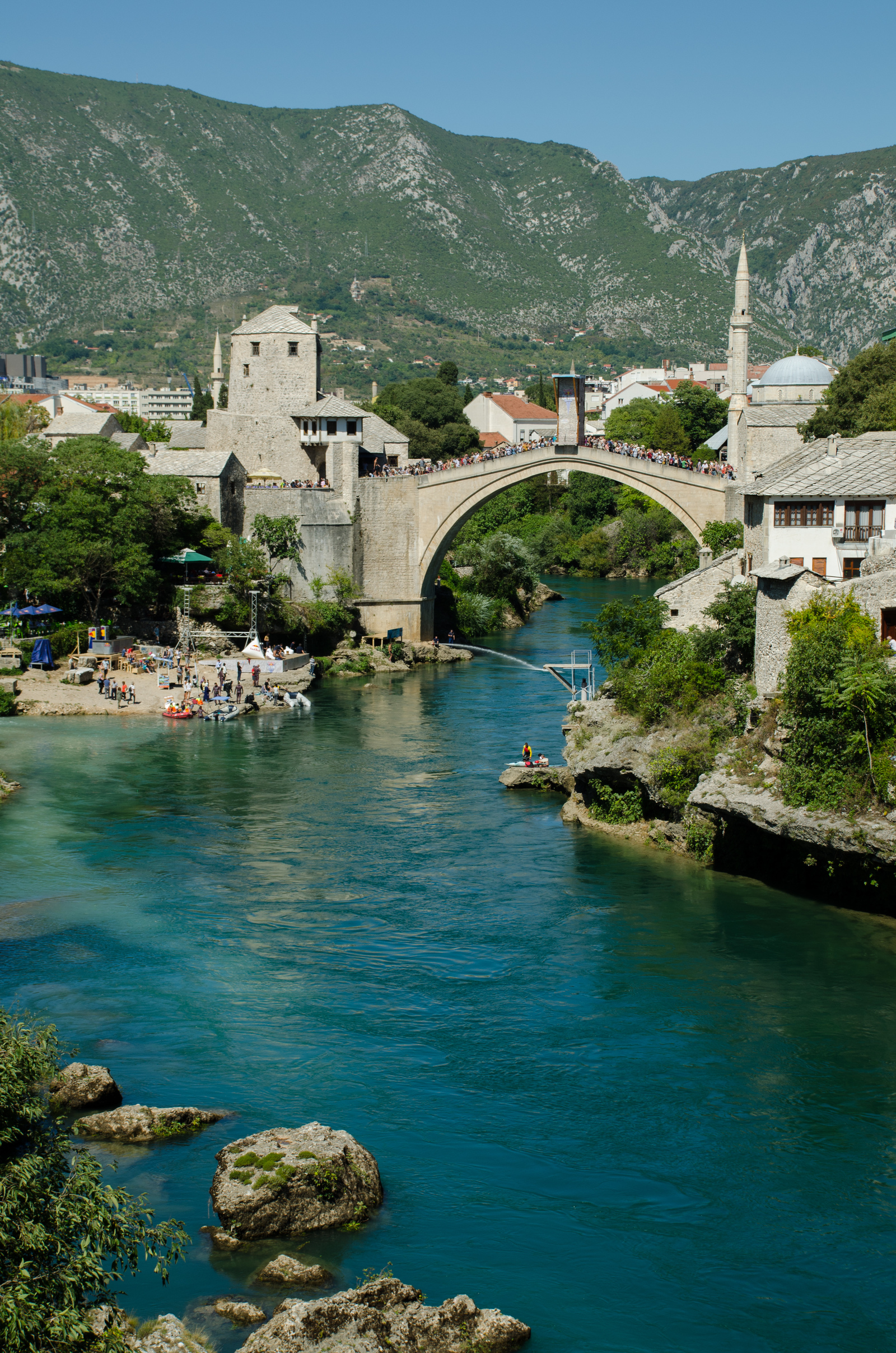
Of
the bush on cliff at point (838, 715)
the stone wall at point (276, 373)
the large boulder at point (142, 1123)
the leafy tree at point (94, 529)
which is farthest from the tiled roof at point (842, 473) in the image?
the stone wall at point (276, 373)

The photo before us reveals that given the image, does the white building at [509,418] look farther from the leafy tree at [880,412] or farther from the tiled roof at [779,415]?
the leafy tree at [880,412]

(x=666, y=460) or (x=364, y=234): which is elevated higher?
(x=364, y=234)

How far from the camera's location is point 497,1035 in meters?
18.6

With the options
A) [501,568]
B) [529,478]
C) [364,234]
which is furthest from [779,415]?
[364,234]

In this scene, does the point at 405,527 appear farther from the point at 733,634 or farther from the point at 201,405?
the point at 201,405

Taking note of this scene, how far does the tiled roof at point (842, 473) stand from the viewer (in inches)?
1093

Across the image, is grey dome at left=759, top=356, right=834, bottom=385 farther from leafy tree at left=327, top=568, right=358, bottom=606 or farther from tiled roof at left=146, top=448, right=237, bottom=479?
tiled roof at left=146, top=448, right=237, bottom=479

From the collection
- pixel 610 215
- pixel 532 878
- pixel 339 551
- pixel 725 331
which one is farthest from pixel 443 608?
pixel 610 215

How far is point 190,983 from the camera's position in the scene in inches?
802

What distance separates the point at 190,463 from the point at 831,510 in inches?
1230

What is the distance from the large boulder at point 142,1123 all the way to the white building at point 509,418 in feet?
295

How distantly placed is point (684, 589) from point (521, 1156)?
64.5 ft

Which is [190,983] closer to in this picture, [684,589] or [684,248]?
[684,589]

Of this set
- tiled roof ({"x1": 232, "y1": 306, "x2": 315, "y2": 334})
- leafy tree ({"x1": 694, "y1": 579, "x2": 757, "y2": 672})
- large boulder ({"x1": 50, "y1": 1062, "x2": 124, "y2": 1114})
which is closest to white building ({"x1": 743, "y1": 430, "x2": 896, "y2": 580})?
leafy tree ({"x1": 694, "y1": 579, "x2": 757, "y2": 672})
